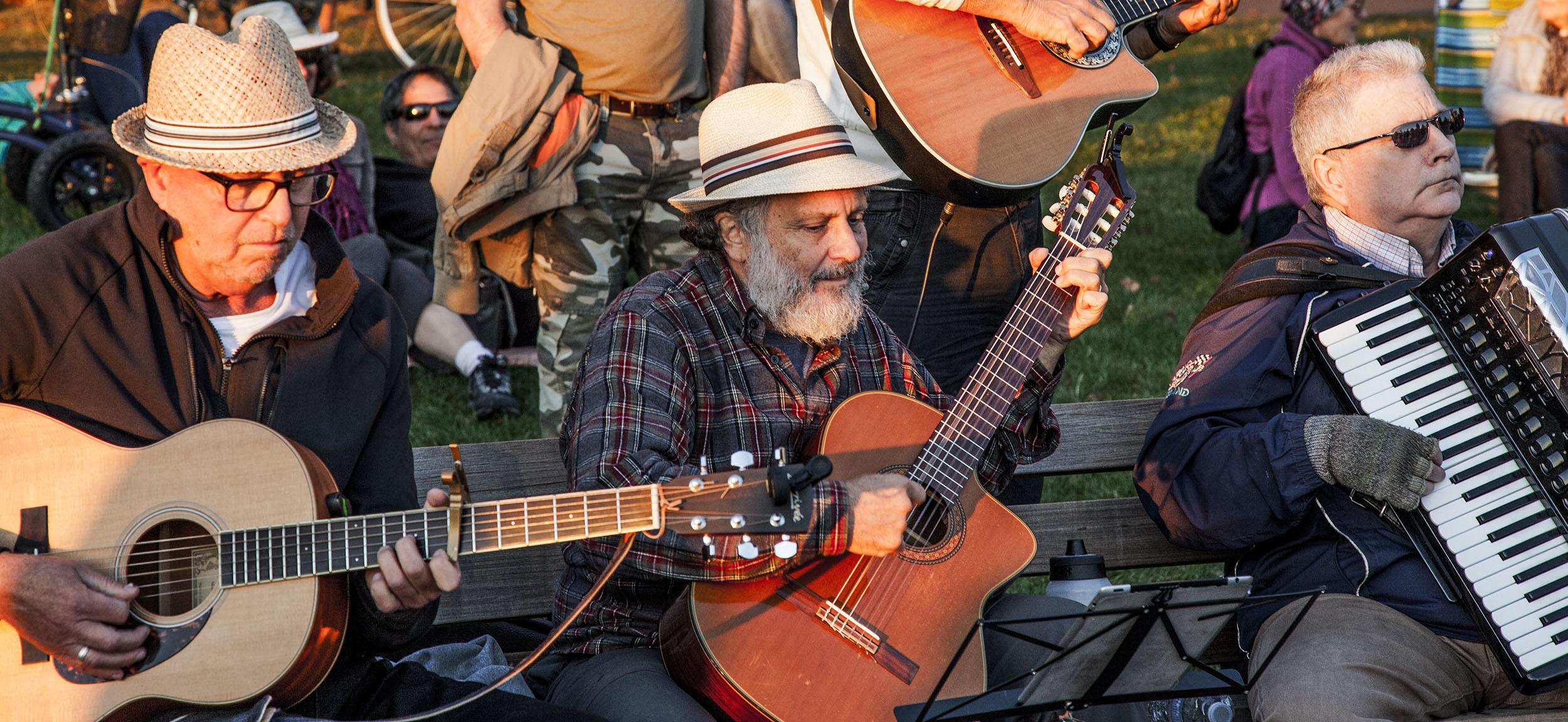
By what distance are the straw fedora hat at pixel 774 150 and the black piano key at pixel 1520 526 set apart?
158 cm

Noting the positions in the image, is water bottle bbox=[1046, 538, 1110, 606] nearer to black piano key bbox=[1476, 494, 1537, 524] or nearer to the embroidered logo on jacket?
the embroidered logo on jacket

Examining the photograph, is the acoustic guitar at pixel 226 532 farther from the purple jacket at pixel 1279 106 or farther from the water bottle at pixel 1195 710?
the purple jacket at pixel 1279 106

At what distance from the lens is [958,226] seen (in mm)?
3951

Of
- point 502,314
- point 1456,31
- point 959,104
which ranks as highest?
point 959,104

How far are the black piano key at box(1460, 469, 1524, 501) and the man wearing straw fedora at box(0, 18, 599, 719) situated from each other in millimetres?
2077

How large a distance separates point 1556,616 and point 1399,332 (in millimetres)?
701

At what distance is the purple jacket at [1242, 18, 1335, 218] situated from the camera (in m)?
7.90

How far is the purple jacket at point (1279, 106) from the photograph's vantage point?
25.9 feet

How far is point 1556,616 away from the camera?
3121 mm

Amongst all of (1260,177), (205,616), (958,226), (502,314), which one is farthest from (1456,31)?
(205,616)

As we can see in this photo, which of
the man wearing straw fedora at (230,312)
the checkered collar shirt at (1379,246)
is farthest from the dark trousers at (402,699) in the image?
the checkered collar shirt at (1379,246)

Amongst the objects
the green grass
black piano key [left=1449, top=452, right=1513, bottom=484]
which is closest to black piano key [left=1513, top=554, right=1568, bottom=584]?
black piano key [left=1449, top=452, right=1513, bottom=484]

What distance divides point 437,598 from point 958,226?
1827 mm

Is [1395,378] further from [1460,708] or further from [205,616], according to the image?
[205,616]
